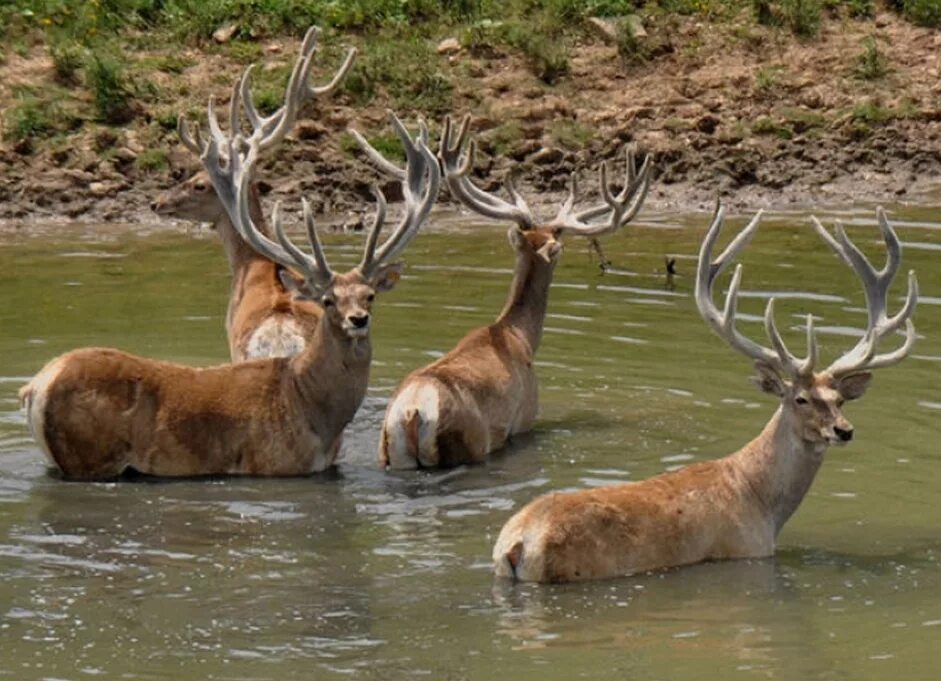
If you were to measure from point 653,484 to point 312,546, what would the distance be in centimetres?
152

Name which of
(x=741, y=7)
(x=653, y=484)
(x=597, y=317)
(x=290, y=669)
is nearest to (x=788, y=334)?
(x=597, y=317)

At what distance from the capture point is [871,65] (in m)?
21.5

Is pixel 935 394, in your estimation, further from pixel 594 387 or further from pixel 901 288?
pixel 901 288

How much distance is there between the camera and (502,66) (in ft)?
71.2

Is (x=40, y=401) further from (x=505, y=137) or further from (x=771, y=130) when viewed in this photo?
(x=771, y=130)

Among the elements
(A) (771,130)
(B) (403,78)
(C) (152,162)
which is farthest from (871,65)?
(C) (152,162)

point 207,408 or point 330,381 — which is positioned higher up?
point 330,381

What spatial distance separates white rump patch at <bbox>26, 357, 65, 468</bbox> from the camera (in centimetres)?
1156

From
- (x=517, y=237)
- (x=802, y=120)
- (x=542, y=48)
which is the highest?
(x=542, y=48)

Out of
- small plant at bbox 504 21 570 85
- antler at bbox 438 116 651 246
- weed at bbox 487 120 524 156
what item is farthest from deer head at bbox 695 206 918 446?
small plant at bbox 504 21 570 85

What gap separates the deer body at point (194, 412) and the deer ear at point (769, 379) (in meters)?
2.39

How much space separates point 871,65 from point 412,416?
10.9m

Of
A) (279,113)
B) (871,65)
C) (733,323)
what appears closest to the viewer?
(733,323)

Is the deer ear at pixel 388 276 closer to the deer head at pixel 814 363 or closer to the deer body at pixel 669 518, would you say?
the deer head at pixel 814 363
